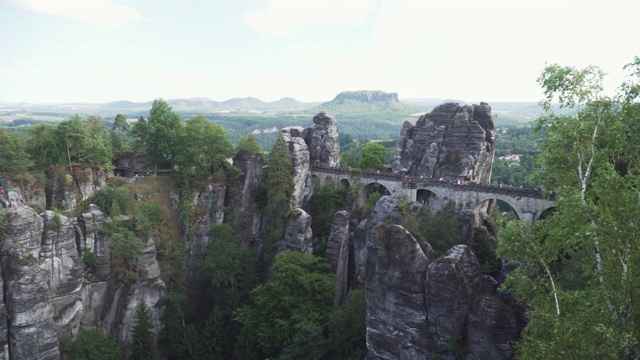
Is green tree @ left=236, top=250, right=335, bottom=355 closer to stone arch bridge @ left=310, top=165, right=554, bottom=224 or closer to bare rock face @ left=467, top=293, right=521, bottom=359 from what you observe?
stone arch bridge @ left=310, top=165, right=554, bottom=224

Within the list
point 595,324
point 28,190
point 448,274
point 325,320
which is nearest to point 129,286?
point 28,190

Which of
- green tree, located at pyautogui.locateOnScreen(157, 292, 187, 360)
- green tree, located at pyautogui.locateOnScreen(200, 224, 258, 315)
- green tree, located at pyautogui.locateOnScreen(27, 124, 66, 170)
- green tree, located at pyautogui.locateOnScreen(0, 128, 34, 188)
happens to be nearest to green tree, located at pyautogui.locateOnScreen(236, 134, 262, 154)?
green tree, located at pyautogui.locateOnScreen(200, 224, 258, 315)

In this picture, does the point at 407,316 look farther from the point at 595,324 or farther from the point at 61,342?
the point at 61,342

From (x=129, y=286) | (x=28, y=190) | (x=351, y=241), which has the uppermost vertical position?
(x=28, y=190)

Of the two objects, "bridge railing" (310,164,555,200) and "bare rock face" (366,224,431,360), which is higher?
"bridge railing" (310,164,555,200)

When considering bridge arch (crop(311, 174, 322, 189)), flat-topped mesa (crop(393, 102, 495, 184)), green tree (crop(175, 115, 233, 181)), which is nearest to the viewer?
flat-topped mesa (crop(393, 102, 495, 184))

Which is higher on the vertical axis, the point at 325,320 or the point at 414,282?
the point at 414,282

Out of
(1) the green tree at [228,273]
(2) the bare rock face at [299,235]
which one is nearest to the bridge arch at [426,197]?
(2) the bare rock face at [299,235]
